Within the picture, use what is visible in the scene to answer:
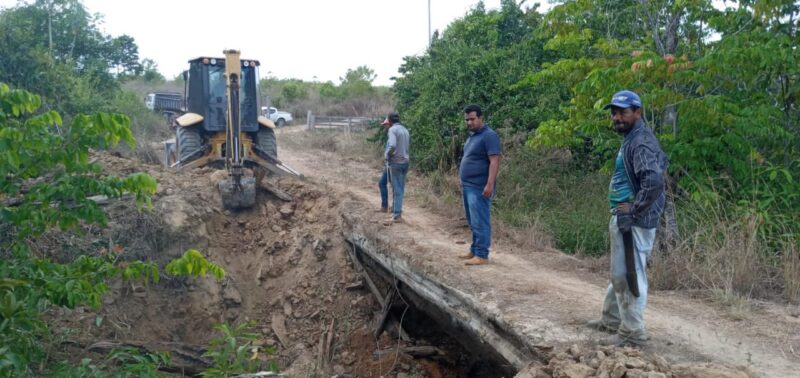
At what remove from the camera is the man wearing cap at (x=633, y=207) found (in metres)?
4.17

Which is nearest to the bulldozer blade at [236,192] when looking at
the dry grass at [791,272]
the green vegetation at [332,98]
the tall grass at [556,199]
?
the tall grass at [556,199]

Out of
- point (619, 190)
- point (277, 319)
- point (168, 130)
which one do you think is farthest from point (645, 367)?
point (168, 130)

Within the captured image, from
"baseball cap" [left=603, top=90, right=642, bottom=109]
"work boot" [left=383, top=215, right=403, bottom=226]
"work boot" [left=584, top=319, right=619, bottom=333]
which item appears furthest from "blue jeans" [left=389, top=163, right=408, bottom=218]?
"baseball cap" [left=603, top=90, right=642, bottom=109]

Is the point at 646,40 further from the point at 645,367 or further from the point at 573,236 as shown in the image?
the point at 645,367

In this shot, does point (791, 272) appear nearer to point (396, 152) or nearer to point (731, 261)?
point (731, 261)

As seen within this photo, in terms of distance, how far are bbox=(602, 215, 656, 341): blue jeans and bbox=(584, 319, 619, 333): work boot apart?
8.5 inches


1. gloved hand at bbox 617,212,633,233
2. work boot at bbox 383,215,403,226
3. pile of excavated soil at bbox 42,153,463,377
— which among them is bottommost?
pile of excavated soil at bbox 42,153,463,377

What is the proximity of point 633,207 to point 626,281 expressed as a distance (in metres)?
0.52

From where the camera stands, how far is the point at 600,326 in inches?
192

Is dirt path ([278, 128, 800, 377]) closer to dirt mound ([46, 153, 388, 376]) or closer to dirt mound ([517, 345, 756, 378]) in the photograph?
dirt mound ([517, 345, 756, 378])

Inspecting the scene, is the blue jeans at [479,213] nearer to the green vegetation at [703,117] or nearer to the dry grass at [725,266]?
the green vegetation at [703,117]

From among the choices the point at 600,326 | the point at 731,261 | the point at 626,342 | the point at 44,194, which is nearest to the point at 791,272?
the point at 731,261

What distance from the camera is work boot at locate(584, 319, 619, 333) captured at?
478 centimetres

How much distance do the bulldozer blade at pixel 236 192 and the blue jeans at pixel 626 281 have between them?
23.3ft
